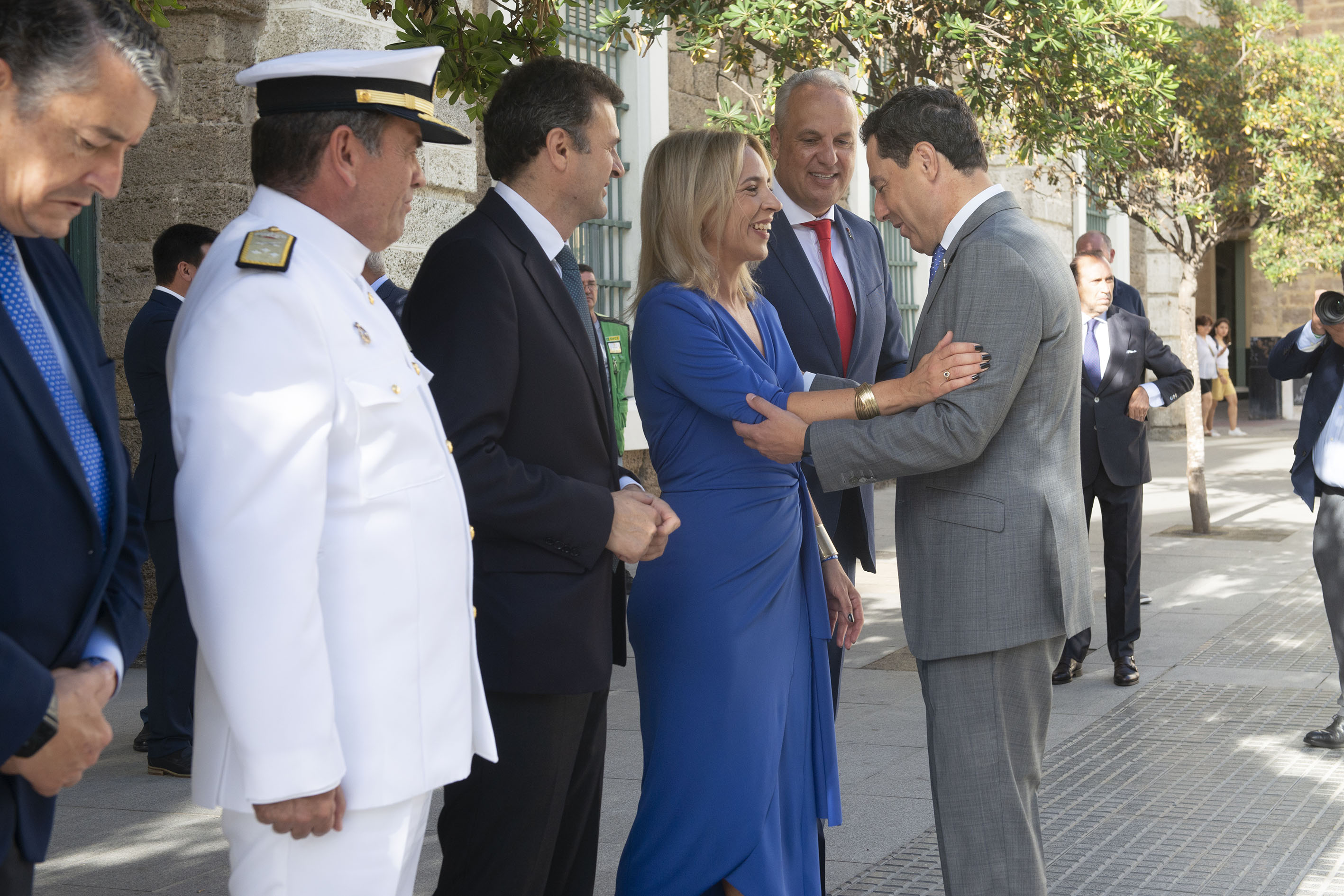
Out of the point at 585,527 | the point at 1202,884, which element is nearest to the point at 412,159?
the point at 585,527

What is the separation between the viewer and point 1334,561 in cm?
545

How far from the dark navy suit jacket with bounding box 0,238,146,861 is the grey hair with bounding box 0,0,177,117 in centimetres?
28

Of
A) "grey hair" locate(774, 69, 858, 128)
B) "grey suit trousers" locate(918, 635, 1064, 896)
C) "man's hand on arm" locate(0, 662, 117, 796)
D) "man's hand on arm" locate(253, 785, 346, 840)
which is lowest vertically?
"grey suit trousers" locate(918, 635, 1064, 896)

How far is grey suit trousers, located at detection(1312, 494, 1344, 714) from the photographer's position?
17.8 ft

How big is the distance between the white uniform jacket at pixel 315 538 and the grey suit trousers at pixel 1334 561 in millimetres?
4362

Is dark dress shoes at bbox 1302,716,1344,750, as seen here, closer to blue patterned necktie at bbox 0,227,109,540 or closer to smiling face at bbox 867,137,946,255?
smiling face at bbox 867,137,946,255

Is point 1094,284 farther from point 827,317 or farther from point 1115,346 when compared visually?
point 827,317

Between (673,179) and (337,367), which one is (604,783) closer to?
(673,179)

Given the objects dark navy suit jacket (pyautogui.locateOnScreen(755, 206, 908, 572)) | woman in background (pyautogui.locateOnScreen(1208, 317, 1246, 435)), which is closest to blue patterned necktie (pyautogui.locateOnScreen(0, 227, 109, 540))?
dark navy suit jacket (pyautogui.locateOnScreen(755, 206, 908, 572))

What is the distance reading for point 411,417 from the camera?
2.18m

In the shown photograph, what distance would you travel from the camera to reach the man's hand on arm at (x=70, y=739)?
5.51ft

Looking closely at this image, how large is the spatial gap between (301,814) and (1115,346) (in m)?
5.93

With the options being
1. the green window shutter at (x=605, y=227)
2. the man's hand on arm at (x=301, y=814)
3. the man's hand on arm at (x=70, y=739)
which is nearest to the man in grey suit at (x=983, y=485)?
the man's hand on arm at (x=301, y=814)

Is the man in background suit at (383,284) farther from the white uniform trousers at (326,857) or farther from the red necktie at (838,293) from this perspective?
the white uniform trousers at (326,857)
